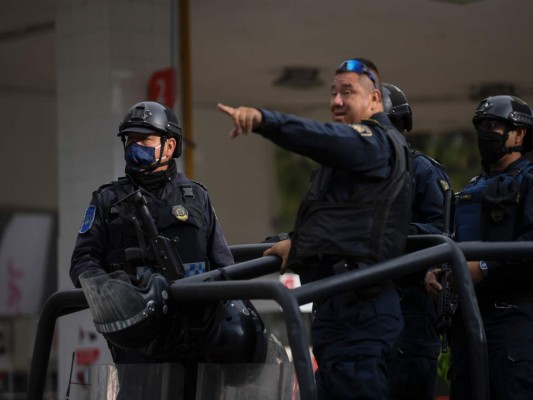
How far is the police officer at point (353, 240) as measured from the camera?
3906 mm

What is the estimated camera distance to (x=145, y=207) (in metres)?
4.83

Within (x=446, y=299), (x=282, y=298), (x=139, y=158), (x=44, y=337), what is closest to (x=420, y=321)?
(x=446, y=299)

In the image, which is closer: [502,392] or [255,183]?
[502,392]

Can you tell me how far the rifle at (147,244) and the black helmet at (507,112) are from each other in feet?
4.48

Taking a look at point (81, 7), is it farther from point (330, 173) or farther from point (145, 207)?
point (330, 173)

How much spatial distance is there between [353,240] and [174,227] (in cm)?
135

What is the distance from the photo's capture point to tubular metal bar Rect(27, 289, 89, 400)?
4.15m

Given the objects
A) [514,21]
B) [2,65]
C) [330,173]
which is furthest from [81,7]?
[330,173]

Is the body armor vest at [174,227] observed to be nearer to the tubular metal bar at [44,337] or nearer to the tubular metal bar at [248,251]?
the tubular metal bar at [248,251]

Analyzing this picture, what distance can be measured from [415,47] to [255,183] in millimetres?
3951

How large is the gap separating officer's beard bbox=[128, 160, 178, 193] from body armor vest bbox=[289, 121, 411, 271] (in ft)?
4.08

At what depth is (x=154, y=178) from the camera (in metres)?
5.22

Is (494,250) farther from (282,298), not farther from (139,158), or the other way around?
(139,158)

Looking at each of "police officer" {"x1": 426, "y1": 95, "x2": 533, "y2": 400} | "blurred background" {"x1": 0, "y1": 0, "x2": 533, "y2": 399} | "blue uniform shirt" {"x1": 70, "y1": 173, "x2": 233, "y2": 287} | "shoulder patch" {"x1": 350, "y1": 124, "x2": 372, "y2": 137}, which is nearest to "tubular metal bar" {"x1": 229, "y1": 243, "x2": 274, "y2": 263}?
"blue uniform shirt" {"x1": 70, "y1": 173, "x2": 233, "y2": 287}
